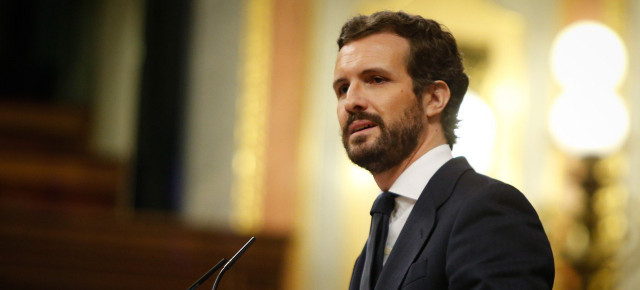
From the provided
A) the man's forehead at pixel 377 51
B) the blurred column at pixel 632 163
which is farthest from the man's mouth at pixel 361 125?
the blurred column at pixel 632 163

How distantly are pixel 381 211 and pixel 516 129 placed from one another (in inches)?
173

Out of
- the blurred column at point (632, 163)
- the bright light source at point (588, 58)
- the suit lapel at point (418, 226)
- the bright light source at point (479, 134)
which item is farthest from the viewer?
the bright light source at point (479, 134)

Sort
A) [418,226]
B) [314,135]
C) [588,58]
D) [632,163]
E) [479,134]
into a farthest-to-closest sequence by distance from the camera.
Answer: [479,134] → [632,163] → [314,135] → [588,58] → [418,226]

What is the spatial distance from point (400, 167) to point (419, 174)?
52 mm

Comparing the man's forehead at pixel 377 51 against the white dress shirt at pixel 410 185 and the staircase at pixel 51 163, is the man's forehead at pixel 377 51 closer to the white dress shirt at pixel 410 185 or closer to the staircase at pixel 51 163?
the white dress shirt at pixel 410 185

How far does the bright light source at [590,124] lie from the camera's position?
454cm

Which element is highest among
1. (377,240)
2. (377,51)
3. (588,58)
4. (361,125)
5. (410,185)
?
(588,58)

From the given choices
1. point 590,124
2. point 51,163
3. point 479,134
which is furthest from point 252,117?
point 590,124

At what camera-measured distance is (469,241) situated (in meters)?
1.32

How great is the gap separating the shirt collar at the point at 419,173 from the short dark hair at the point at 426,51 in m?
0.08

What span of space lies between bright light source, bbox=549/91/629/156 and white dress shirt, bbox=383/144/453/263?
3.18 metres

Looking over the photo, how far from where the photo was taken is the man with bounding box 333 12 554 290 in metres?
1.31

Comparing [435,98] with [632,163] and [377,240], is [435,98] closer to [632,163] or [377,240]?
[377,240]

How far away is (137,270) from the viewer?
4.12 metres
